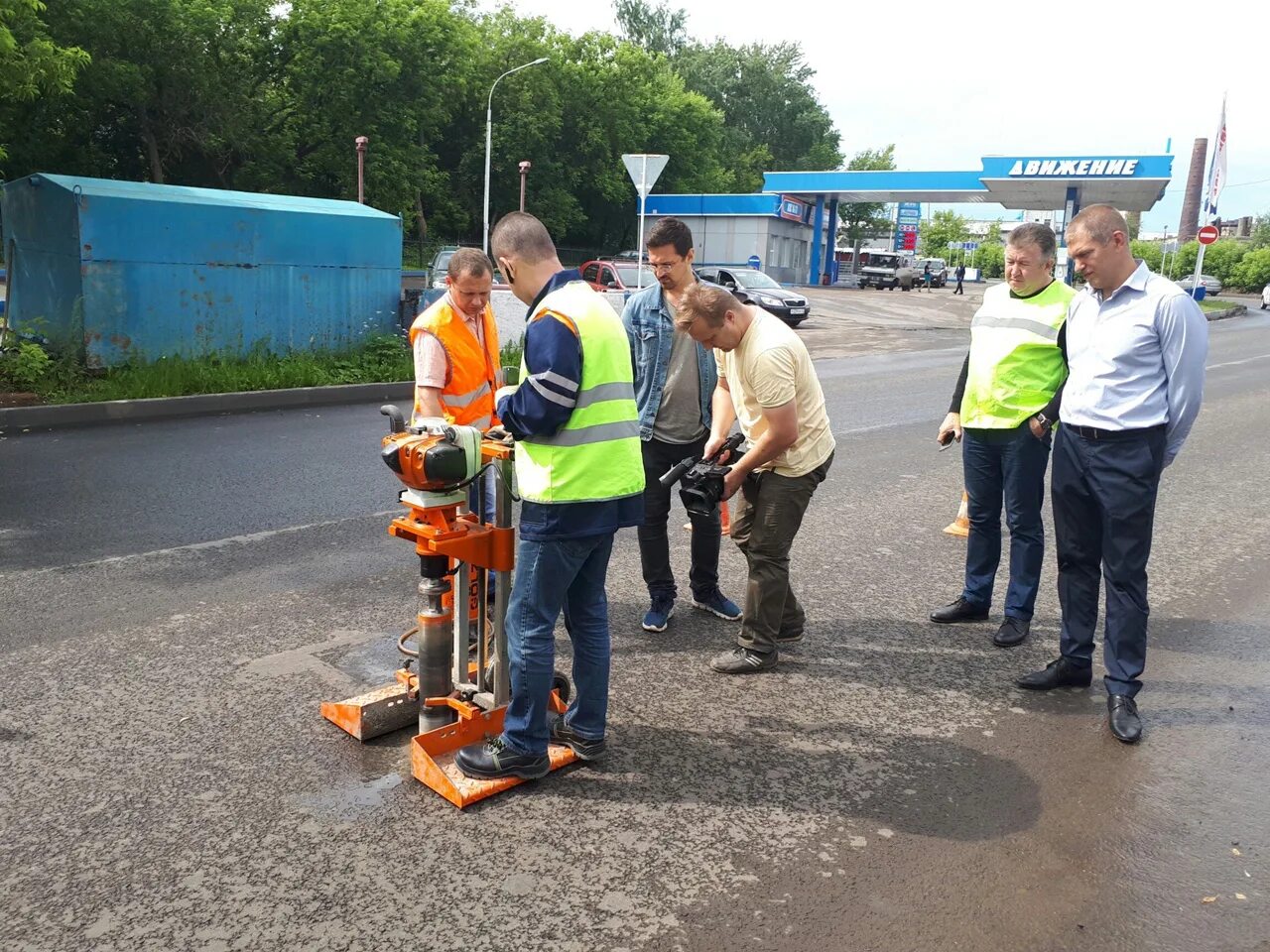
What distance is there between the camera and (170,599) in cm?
512

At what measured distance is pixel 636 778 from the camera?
355cm

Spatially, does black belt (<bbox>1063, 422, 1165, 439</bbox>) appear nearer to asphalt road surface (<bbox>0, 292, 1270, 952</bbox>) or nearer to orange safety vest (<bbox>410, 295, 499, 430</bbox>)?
asphalt road surface (<bbox>0, 292, 1270, 952</bbox>)

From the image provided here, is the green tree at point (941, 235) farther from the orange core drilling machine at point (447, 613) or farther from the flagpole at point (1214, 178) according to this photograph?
the orange core drilling machine at point (447, 613)

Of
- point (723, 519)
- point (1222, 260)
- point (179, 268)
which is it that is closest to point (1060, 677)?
point (723, 519)

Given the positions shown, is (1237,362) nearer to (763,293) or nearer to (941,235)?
(763,293)

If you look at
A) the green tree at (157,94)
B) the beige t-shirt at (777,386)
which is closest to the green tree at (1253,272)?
the green tree at (157,94)

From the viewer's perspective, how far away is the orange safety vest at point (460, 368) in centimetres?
431

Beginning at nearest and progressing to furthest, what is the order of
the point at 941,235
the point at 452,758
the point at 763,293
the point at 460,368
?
the point at 452,758
the point at 460,368
the point at 763,293
the point at 941,235

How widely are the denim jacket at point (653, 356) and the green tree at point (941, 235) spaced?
327 ft

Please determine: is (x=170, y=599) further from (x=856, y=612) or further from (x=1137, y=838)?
(x=1137, y=838)

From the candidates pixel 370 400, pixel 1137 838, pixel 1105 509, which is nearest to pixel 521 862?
pixel 1137 838

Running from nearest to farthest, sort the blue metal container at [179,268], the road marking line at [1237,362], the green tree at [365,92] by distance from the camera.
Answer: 1. the blue metal container at [179,268]
2. the road marking line at [1237,362]
3. the green tree at [365,92]

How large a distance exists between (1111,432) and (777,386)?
1320mm

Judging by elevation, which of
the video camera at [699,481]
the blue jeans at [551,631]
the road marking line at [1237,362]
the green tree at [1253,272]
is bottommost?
the road marking line at [1237,362]
